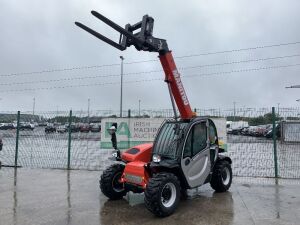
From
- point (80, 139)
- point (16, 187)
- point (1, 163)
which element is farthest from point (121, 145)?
point (1, 163)

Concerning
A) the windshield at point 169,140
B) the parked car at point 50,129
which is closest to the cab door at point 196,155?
the windshield at point 169,140

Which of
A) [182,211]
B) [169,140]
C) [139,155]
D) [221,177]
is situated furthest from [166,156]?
[221,177]

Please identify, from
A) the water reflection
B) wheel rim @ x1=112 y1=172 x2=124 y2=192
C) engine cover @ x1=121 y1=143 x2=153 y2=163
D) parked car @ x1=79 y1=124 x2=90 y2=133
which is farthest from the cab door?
parked car @ x1=79 y1=124 x2=90 y2=133

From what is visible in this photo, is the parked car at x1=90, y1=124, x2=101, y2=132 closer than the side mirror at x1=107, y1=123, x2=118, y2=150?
No

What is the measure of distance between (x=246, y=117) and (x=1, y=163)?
919 cm

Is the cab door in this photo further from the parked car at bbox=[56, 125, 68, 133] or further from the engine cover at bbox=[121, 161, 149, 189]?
the parked car at bbox=[56, 125, 68, 133]

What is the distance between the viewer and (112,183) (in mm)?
7941

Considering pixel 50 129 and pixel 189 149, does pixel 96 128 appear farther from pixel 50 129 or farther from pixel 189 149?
pixel 189 149

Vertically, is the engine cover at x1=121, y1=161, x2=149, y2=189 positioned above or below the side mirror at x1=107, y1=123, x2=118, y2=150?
below

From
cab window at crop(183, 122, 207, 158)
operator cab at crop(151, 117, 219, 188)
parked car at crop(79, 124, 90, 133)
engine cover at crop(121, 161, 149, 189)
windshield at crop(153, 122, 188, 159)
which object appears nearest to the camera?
engine cover at crop(121, 161, 149, 189)

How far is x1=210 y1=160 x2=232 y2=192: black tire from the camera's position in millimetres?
8617

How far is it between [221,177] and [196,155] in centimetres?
142

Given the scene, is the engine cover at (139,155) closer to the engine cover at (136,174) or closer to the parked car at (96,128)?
the engine cover at (136,174)

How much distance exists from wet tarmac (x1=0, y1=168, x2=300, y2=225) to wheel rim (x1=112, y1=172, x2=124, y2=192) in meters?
0.28
